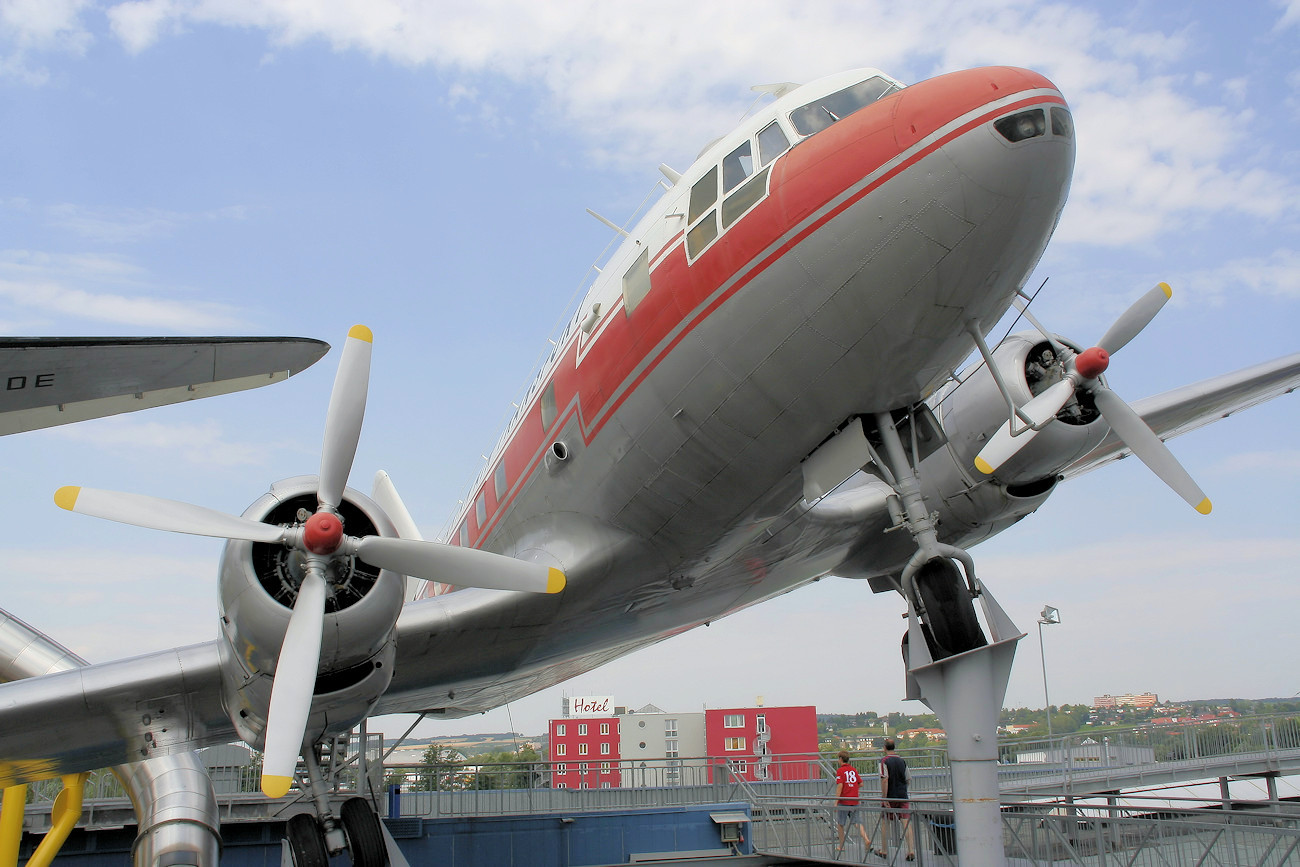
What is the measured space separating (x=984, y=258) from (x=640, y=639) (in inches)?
313

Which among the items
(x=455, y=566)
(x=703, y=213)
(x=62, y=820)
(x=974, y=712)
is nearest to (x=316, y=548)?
(x=455, y=566)

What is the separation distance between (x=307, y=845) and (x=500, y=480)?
181 inches

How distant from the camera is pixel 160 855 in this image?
10.6 m

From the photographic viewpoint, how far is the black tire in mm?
7434

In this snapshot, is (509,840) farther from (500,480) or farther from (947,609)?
(947,609)

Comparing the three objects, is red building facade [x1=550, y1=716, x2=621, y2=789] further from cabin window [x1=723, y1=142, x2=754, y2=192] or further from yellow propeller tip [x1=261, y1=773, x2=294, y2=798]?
cabin window [x1=723, y1=142, x2=754, y2=192]

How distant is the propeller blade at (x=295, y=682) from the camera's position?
276 inches

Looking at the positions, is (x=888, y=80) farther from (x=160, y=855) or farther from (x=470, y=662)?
(x=160, y=855)

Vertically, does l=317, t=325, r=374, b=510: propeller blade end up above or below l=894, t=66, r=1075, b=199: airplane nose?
below

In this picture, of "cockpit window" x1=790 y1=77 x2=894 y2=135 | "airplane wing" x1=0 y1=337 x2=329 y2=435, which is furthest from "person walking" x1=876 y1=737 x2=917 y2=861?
"airplane wing" x1=0 y1=337 x2=329 y2=435

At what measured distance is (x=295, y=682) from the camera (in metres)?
7.30

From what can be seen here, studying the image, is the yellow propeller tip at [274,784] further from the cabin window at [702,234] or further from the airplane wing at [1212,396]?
the airplane wing at [1212,396]

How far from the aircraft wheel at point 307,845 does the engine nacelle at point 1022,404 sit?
7506 millimetres

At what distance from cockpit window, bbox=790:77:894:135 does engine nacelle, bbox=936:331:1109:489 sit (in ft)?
10.9
